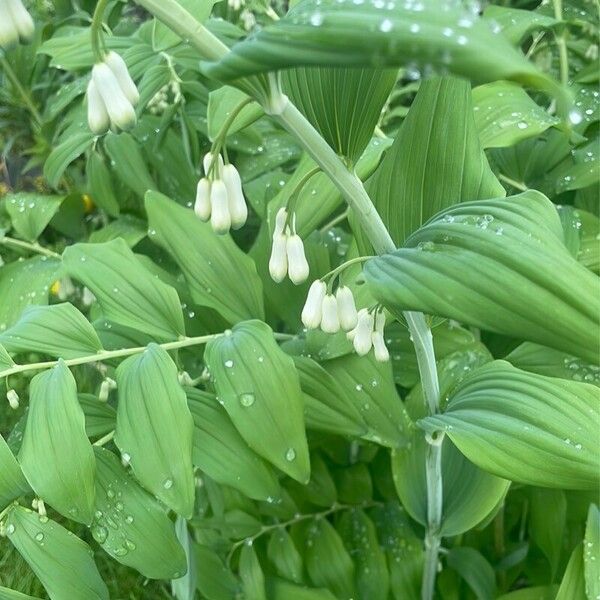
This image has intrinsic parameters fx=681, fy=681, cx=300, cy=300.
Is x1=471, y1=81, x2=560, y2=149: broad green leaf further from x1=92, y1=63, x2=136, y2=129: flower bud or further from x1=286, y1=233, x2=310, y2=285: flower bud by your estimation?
x1=92, y1=63, x2=136, y2=129: flower bud

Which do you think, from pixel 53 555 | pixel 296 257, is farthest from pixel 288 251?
pixel 53 555

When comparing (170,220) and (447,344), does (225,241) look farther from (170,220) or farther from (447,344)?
(447,344)

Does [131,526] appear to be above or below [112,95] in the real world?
below

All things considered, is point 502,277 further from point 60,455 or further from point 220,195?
point 60,455

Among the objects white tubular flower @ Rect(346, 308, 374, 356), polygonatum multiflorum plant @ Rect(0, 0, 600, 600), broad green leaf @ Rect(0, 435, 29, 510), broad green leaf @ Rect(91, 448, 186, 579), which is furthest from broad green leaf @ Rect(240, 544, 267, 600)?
white tubular flower @ Rect(346, 308, 374, 356)

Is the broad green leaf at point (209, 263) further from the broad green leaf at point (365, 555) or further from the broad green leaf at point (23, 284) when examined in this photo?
the broad green leaf at point (365, 555)

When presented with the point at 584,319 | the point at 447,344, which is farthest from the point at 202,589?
the point at 584,319
